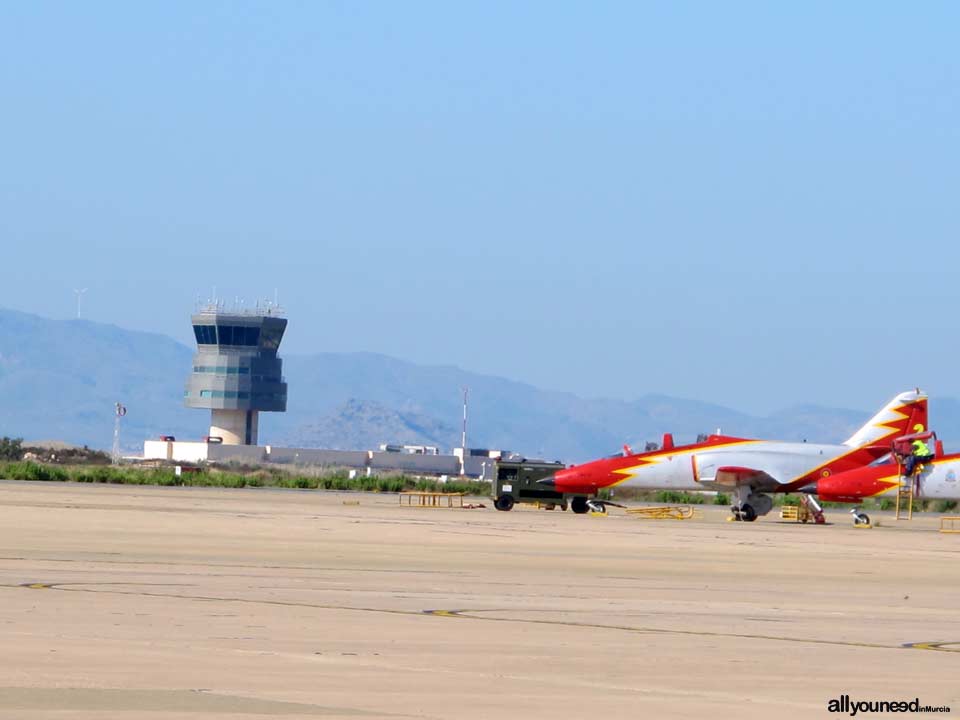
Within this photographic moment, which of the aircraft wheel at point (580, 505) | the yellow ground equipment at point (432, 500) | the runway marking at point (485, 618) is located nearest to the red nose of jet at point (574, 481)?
the aircraft wheel at point (580, 505)

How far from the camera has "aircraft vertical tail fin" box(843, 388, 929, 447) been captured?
63.5 metres

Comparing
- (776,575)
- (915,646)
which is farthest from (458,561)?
(915,646)

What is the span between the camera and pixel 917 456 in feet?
189

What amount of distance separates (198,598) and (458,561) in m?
9.28

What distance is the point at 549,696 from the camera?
12.5 metres

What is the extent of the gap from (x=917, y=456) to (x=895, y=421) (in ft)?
20.8

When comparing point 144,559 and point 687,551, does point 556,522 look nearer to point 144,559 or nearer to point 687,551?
point 687,551

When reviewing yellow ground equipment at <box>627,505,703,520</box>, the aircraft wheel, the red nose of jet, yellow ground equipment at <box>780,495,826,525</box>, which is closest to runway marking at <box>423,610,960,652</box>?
yellow ground equipment at <box>627,505,703,520</box>

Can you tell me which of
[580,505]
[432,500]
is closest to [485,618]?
[580,505]

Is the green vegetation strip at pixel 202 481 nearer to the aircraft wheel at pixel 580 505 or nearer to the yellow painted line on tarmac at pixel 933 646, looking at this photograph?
the aircraft wheel at pixel 580 505

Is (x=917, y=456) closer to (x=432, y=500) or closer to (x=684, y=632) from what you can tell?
(x=432, y=500)

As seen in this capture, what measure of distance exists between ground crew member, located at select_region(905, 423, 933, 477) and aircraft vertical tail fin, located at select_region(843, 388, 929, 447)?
4.88m

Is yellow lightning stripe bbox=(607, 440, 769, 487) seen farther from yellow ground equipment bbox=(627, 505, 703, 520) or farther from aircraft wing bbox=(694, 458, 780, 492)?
yellow ground equipment bbox=(627, 505, 703, 520)

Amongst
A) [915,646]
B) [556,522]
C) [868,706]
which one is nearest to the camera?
[868,706]
